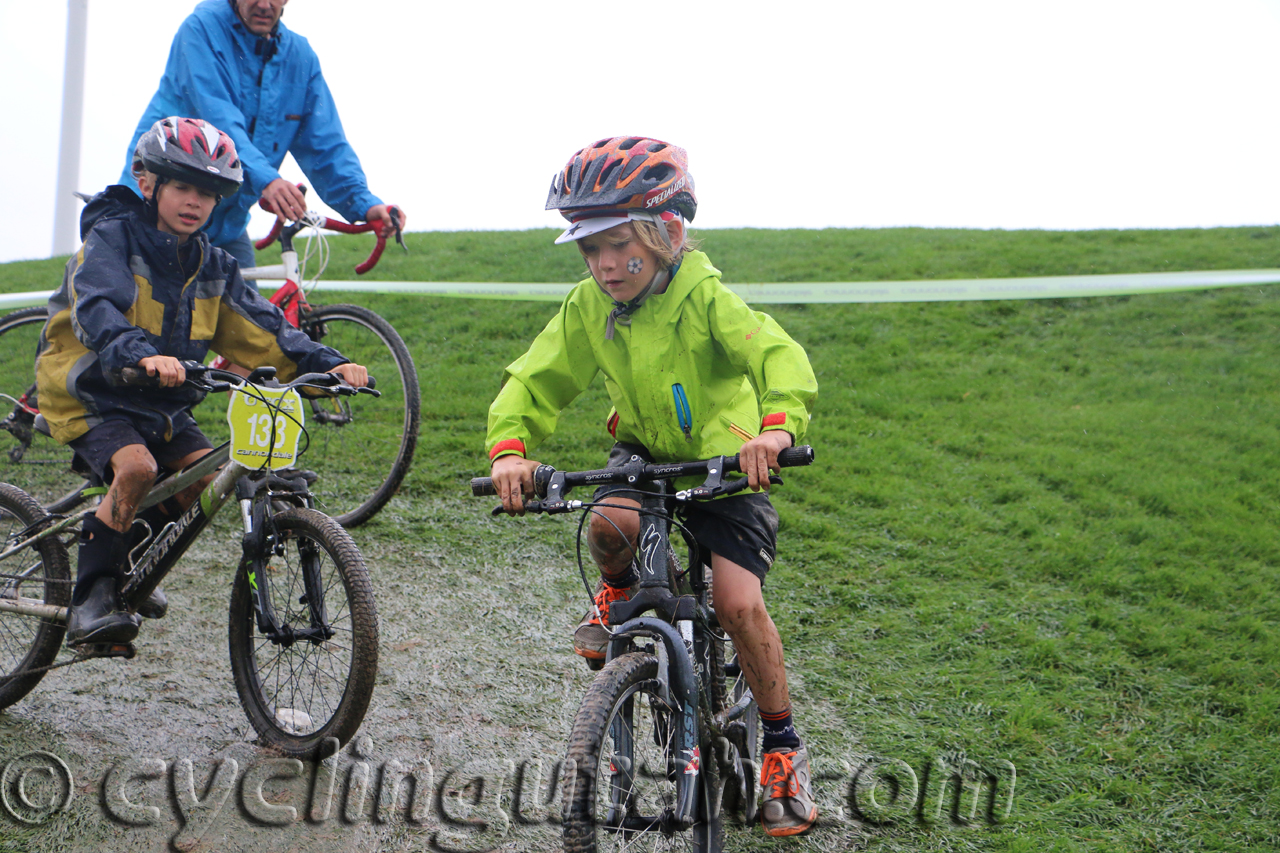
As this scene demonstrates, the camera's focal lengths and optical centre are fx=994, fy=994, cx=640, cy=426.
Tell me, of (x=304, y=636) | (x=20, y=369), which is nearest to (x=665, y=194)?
(x=304, y=636)

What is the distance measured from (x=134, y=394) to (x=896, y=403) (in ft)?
21.4

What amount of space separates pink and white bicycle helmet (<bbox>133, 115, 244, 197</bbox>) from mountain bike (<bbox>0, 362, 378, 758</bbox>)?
82cm

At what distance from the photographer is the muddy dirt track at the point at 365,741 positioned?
3.29 metres

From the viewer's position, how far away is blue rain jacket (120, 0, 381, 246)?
5.09 m

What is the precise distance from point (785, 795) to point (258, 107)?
4501 millimetres

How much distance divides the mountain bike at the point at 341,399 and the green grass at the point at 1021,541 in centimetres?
36

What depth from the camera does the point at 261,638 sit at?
3.86 m

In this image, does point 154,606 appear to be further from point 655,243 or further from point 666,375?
point 655,243

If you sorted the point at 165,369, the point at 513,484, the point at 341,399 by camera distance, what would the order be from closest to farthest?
the point at 513,484 → the point at 165,369 → the point at 341,399

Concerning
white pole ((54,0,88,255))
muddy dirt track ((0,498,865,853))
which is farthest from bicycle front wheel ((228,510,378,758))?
white pole ((54,0,88,255))

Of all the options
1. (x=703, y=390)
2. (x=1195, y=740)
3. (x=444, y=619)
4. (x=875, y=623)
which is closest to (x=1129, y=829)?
(x=1195, y=740)

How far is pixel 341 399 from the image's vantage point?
6000 millimetres

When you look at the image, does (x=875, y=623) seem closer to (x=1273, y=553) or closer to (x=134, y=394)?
(x=1273, y=553)

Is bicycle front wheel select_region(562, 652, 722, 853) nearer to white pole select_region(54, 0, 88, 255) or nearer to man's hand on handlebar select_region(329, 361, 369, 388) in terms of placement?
man's hand on handlebar select_region(329, 361, 369, 388)
